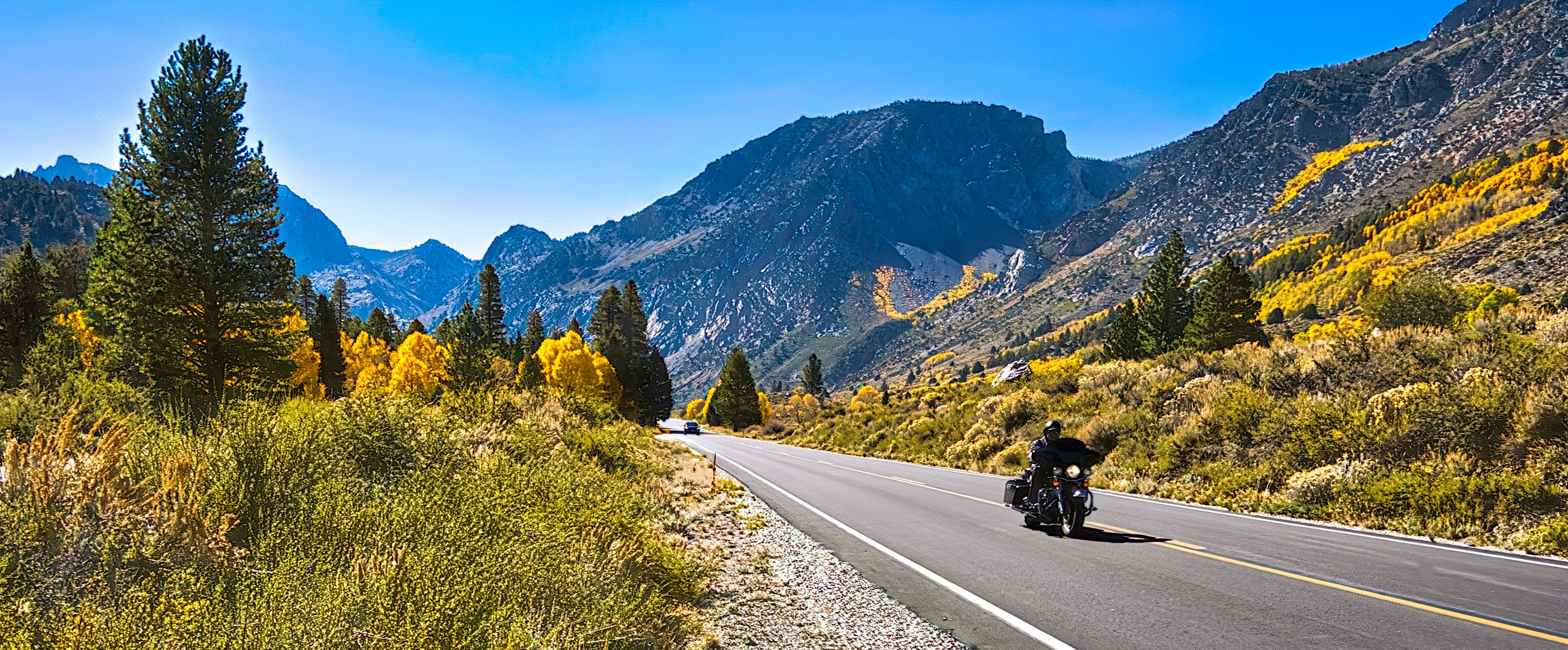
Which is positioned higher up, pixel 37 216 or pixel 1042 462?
pixel 37 216

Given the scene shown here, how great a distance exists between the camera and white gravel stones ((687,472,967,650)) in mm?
5094

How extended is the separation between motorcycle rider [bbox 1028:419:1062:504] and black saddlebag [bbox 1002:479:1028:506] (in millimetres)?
131

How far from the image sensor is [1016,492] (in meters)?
10.2

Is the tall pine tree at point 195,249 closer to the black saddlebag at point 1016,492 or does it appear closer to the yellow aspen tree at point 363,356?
the black saddlebag at point 1016,492

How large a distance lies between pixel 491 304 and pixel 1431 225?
13702 centimetres

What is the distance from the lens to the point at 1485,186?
116500mm

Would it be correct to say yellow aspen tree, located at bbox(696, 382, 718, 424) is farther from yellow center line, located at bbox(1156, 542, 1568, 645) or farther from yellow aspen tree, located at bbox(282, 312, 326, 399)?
yellow center line, located at bbox(1156, 542, 1568, 645)

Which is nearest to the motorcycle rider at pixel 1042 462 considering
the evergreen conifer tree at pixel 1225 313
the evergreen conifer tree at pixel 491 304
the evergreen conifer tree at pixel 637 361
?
the evergreen conifer tree at pixel 1225 313

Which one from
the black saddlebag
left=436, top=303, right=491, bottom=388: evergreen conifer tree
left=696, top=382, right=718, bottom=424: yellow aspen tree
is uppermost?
left=436, top=303, right=491, bottom=388: evergreen conifer tree

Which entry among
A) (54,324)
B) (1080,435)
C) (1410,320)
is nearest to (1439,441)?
(1080,435)

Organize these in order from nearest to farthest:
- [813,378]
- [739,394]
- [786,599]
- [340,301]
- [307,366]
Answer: [786,599] < [307,366] < [739,394] < [340,301] < [813,378]

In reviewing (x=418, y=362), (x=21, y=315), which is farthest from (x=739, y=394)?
(x=21, y=315)

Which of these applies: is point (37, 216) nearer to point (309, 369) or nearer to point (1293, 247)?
point (309, 369)

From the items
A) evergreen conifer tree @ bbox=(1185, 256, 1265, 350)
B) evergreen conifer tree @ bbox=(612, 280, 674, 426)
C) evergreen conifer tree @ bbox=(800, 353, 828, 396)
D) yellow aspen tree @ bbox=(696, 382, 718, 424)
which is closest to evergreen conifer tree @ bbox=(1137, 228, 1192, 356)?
evergreen conifer tree @ bbox=(1185, 256, 1265, 350)
